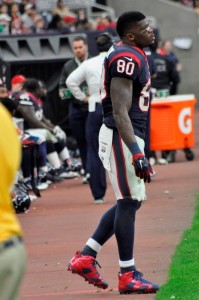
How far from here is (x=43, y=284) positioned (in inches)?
352

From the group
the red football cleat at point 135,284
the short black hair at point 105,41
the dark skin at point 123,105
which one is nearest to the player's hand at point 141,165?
the dark skin at point 123,105

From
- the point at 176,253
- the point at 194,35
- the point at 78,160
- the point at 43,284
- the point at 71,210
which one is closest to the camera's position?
the point at 43,284

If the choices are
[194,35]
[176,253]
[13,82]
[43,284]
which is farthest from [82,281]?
[194,35]

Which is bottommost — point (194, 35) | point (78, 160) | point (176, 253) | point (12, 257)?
point (194, 35)

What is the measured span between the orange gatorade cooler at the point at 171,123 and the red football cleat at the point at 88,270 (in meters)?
10.9

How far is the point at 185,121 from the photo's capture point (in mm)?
19797

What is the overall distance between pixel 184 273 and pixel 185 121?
36.6 ft

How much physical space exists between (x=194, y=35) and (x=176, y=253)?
27.6m

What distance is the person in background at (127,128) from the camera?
8086 mm

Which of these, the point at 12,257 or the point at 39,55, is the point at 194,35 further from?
the point at 12,257

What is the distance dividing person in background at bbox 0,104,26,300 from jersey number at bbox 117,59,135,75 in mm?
3367

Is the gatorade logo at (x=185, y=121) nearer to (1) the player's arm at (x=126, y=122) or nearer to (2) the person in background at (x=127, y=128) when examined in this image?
(2) the person in background at (x=127, y=128)

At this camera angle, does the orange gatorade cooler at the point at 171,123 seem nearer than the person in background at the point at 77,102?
No

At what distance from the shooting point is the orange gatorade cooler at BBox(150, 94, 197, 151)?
64.1 ft
